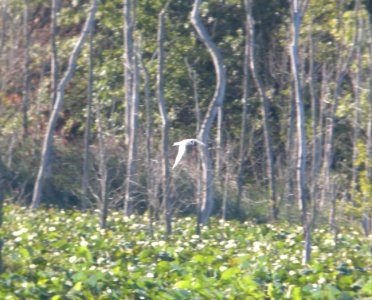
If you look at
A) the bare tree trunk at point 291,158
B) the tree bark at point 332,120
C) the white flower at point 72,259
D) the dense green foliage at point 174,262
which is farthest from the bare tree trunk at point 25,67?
the white flower at point 72,259

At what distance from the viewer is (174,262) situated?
359 inches

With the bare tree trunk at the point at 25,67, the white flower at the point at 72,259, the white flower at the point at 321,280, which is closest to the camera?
the white flower at the point at 321,280

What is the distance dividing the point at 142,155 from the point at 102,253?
589cm

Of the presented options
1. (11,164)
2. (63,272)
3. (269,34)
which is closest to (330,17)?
(269,34)

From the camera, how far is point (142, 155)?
15.4m

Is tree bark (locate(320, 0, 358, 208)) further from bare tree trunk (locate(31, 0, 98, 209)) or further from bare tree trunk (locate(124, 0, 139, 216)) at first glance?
bare tree trunk (locate(31, 0, 98, 209))

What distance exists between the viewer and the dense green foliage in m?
7.71

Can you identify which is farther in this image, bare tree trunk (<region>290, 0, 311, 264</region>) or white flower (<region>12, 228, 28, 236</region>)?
white flower (<region>12, 228, 28, 236</region>)

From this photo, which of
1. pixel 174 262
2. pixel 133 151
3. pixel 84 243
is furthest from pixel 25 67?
pixel 174 262

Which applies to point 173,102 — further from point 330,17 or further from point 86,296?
point 86,296

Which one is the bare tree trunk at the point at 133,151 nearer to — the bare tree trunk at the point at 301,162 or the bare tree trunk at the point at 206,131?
the bare tree trunk at the point at 206,131

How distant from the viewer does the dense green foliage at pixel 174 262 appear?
7.71 metres

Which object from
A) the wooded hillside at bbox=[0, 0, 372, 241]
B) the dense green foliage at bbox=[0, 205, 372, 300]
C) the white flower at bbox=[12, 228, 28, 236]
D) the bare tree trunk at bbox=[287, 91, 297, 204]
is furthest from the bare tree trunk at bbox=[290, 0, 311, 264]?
the bare tree trunk at bbox=[287, 91, 297, 204]

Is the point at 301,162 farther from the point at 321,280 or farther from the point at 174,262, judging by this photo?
the point at 321,280
